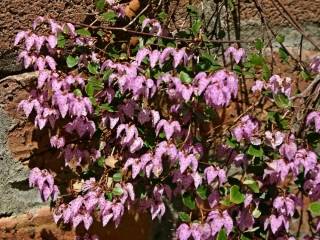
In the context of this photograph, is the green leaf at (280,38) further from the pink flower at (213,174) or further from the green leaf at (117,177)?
the green leaf at (117,177)

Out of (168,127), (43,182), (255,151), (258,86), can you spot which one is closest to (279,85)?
(258,86)

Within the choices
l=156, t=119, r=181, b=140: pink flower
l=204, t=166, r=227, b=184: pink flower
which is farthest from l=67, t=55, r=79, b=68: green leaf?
l=204, t=166, r=227, b=184: pink flower

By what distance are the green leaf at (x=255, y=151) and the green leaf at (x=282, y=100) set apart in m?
0.10

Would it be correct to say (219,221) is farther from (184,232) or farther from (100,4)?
(100,4)

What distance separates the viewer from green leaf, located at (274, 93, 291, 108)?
1469 millimetres

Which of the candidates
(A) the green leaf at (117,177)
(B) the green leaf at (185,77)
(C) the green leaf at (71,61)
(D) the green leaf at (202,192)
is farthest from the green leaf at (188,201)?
(C) the green leaf at (71,61)

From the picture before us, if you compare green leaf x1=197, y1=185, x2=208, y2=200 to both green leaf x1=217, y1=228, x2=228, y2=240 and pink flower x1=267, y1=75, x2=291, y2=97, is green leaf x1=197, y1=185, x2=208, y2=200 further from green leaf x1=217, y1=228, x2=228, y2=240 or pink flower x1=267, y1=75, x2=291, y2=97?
pink flower x1=267, y1=75, x2=291, y2=97

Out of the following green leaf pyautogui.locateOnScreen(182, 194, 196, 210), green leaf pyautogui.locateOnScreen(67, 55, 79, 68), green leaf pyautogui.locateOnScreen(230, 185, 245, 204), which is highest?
green leaf pyautogui.locateOnScreen(67, 55, 79, 68)

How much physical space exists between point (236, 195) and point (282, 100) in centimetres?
22

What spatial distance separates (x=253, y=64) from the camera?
1517 millimetres

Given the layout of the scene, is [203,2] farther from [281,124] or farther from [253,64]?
[281,124]

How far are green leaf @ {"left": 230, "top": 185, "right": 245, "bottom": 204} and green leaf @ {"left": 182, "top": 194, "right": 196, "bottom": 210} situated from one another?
9cm

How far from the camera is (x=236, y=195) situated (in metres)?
1.50

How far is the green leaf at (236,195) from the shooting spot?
4.91 feet
